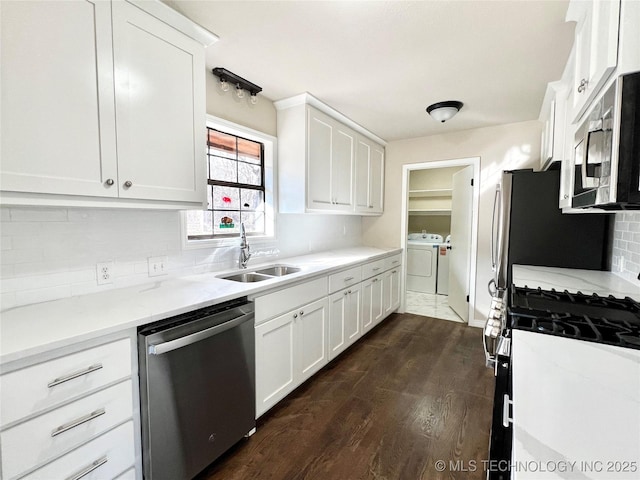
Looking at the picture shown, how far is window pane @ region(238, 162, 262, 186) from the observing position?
2.59m

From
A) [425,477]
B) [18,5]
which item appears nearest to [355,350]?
[425,477]

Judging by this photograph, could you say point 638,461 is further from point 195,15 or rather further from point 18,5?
point 195,15

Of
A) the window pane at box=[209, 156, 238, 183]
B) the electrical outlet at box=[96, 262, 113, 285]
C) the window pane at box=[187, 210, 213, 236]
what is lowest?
the electrical outlet at box=[96, 262, 113, 285]

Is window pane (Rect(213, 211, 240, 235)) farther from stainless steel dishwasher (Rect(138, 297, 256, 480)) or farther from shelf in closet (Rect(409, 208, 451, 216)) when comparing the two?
shelf in closet (Rect(409, 208, 451, 216))

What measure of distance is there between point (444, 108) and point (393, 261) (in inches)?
73.6

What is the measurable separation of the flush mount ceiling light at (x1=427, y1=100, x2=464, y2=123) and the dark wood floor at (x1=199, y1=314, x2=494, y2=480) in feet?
A: 7.60

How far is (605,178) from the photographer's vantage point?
38.1 inches

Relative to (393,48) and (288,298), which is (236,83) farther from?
(288,298)

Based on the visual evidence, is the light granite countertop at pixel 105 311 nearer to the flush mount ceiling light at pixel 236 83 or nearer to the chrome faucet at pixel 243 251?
the chrome faucet at pixel 243 251

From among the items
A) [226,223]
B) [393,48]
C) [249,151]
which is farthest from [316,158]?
[393,48]

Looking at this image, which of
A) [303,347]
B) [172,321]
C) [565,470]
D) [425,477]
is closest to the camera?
[565,470]

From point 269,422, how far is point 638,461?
188cm

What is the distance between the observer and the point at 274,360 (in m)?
1.96

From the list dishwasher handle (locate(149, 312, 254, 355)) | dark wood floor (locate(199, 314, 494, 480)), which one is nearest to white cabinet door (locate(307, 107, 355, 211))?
dishwasher handle (locate(149, 312, 254, 355))
